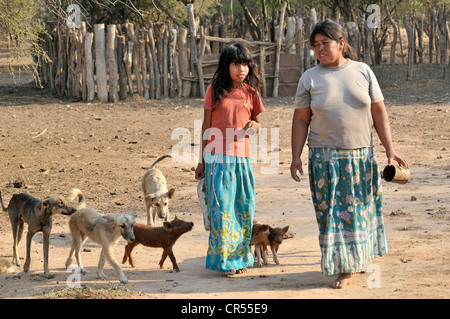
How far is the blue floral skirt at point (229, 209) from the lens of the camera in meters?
5.39

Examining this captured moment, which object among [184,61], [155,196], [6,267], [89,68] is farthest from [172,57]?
[6,267]

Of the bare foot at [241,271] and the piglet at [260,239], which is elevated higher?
the piglet at [260,239]

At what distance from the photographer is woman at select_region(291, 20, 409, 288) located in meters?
4.88

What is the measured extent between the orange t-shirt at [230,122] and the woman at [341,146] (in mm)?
548

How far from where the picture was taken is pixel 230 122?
212 inches

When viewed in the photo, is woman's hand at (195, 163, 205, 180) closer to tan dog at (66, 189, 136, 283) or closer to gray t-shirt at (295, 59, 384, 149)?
tan dog at (66, 189, 136, 283)

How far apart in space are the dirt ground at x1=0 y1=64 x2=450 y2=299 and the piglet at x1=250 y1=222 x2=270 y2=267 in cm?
14

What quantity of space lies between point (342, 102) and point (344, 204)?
0.74 meters

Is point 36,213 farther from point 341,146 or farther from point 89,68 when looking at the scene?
point 89,68

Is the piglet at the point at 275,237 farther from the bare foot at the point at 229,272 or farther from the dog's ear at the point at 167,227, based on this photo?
the dog's ear at the point at 167,227

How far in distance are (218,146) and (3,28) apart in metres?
6.38

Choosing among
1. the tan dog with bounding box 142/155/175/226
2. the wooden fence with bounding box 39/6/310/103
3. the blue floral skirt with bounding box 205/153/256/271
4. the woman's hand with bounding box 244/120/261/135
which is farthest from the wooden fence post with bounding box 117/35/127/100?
the woman's hand with bounding box 244/120/261/135

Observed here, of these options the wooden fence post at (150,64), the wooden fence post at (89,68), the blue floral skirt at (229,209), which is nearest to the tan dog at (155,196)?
the blue floral skirt at (229,209)

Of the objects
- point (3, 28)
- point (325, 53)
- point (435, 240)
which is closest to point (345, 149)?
point (325, 53)
